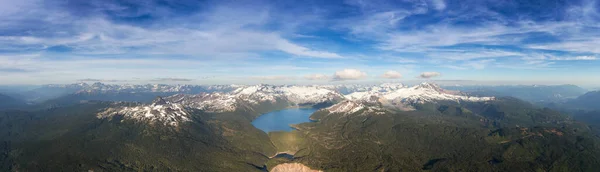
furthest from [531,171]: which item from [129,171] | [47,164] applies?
[47,164]

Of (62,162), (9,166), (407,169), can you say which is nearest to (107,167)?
(62,162)

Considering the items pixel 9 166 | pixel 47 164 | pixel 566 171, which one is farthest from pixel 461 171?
pixel 9 166

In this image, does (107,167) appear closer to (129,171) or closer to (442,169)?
(129,171)

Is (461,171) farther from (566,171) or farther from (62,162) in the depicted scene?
(62,162)

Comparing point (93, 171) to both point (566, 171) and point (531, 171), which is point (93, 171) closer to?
point (531, 171)

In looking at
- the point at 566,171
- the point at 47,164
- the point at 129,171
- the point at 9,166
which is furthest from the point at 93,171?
the point at 566,171

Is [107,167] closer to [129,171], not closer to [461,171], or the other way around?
[129,171]
